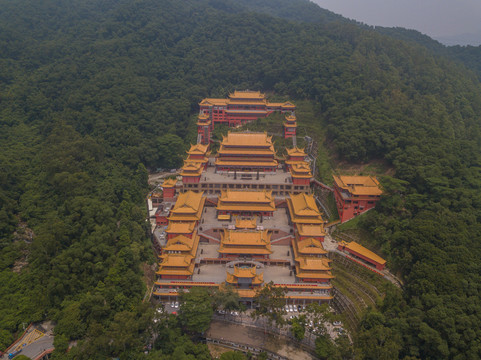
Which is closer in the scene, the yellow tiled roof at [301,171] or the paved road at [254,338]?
the paved road at [254,338]

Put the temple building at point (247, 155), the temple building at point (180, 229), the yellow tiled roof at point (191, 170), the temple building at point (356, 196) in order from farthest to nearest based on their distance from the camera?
1. the temple building at point (247, 155)
2. the yellow tiled roof at point (191, 170)
3. the temple building at point (356, 196)
4. the temple building at point (180, 229)

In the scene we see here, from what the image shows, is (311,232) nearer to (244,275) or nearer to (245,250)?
(245,250)

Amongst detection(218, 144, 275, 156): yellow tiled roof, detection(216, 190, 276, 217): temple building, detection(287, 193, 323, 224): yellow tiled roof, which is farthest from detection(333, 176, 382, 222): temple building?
detection(218, 144, 275, 156): yellow tiled roof

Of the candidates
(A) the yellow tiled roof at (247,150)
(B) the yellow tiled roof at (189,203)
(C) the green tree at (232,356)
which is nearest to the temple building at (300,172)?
(A) the yellow tiled roof at (247,150)

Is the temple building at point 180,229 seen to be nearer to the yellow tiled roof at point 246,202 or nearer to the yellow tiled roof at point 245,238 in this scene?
the yellow tiled roof at point 245,238

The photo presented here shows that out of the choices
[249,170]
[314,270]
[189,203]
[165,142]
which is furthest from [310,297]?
[165,142]

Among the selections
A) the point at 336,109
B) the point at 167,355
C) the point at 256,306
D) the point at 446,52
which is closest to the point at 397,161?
the point at 336,109

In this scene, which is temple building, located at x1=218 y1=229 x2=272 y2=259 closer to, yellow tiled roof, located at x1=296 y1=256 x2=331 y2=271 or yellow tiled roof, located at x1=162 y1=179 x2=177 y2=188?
yellow tiled roof, located at x1=296 y1=256 x2=331 y2=271
